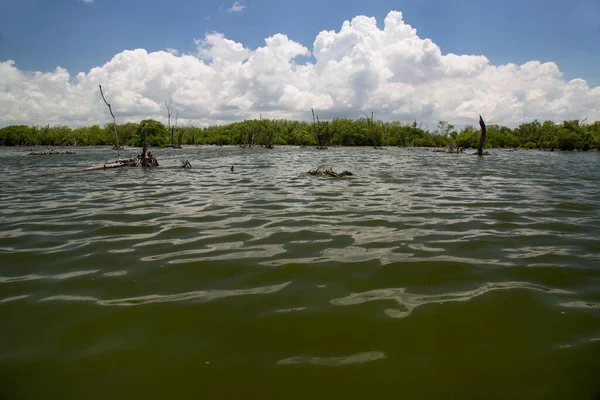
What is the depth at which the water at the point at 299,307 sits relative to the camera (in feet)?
7.03

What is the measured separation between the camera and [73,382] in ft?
6.97

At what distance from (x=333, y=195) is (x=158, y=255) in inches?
217

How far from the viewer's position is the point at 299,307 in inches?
119

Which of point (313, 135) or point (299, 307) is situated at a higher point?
point (313, 135)

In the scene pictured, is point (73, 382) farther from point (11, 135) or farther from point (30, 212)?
point (11, 135)

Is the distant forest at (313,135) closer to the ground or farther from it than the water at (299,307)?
farther from it

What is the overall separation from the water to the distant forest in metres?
71.1

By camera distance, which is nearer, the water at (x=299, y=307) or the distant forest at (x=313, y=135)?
the water at (x=299, y=307)

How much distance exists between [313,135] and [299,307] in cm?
9076

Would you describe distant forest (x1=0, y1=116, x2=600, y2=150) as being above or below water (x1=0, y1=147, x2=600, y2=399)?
above

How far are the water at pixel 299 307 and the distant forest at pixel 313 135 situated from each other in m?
71.1

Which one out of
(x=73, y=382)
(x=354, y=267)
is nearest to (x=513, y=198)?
(x=354, y=267)

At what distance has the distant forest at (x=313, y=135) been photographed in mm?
80875

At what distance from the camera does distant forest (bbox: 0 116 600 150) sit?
80.9 m
